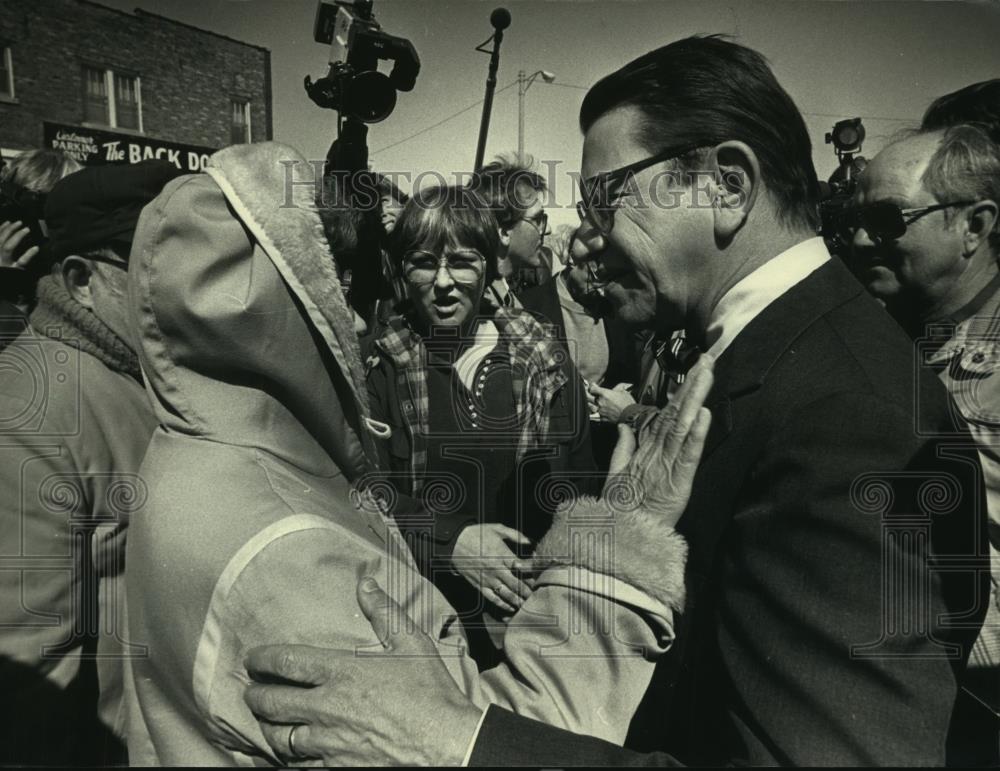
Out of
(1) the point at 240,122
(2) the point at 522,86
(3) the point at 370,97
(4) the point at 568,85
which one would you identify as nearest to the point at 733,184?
(4) the point at 568,85

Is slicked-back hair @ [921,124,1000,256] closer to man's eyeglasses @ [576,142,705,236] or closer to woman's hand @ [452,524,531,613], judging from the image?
man's eyeglasses @ [576,142,705,236]

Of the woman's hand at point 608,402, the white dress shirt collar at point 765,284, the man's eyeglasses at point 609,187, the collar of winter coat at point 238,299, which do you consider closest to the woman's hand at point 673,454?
the white dress shirt collar at point 765,284

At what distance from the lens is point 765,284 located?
3.84ft

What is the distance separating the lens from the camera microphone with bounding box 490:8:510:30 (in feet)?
5.30

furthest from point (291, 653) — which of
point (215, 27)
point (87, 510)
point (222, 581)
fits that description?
point (215, 27)

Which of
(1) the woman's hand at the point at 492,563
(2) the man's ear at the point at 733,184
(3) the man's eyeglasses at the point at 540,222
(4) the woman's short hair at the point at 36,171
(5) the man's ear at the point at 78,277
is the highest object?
(4) the woman's short hair at the point at 36,171

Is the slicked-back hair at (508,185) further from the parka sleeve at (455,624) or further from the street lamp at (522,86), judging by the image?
the parka sleeve at (455,624)

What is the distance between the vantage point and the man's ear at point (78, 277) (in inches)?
64.2

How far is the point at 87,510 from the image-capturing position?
1.45 m

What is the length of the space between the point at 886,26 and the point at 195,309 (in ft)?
5.72

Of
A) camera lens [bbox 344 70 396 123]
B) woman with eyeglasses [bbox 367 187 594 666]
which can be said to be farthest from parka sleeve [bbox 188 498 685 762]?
camera lens [bbox 344 70 396 123]

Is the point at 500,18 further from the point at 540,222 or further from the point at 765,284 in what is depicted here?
the point at 540,222

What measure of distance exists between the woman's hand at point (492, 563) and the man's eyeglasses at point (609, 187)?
3.09ft

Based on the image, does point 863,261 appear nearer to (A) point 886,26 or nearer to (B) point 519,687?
(A) point 886,26
